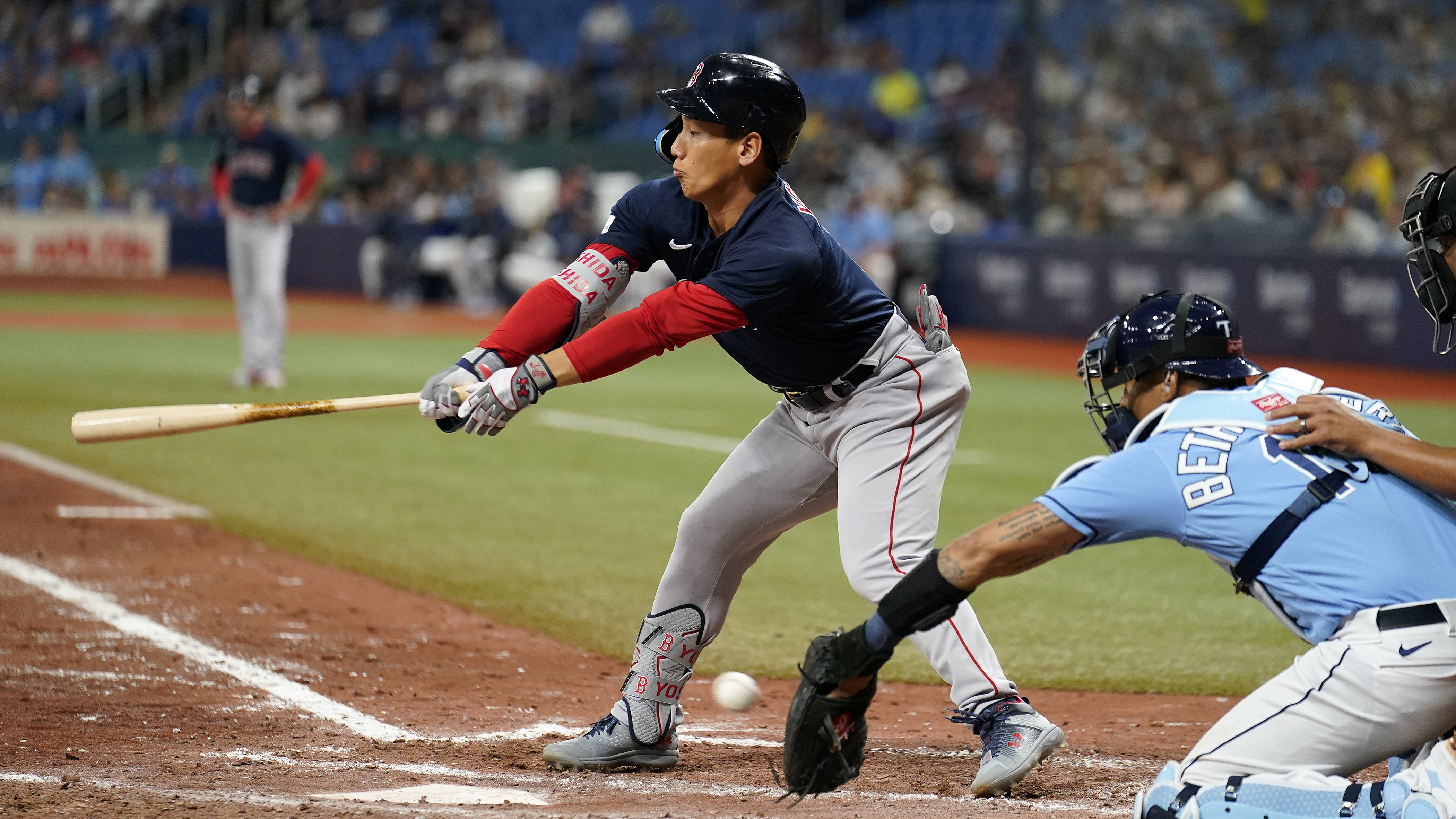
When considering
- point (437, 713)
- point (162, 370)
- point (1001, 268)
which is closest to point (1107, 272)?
point (1001, 268)

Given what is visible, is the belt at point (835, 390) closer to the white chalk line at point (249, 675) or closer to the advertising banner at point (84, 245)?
the white chalk line at point (249, 675)

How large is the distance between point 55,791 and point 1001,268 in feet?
57.3

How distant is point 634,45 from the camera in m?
29.2

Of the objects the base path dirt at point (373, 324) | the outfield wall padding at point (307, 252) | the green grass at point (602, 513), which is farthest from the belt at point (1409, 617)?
the outfield wall padding at point (307, 252)

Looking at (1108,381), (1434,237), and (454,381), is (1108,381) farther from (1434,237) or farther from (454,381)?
(454,381)

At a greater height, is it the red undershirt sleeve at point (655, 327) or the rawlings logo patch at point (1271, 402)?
the red undershirt sleeve at point (655, 327)

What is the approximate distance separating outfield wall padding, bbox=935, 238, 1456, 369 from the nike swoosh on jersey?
13.2m

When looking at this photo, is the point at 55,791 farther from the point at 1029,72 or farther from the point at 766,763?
the point at 1029,72

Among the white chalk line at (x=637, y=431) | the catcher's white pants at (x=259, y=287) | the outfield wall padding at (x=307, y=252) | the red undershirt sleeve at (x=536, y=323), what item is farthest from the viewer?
the outfield wall padding at (x=307, y=252)

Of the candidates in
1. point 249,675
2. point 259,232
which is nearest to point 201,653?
point 249,675

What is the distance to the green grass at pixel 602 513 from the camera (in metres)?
6.21

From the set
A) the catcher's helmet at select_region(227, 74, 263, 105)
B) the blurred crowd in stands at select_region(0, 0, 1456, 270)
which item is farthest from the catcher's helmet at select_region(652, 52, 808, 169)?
the blurred crowd in stands at select_region(0, 0, 1456, 270)

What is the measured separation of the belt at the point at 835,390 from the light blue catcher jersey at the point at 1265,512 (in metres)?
1.20

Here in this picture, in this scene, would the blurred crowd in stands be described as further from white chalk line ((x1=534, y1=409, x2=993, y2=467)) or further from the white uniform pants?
the white uniform pants
